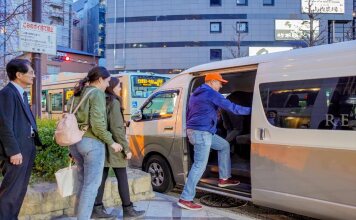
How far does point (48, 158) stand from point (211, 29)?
1643 inches

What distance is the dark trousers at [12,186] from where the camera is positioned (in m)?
4.09

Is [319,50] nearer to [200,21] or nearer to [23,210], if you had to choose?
[23,210]

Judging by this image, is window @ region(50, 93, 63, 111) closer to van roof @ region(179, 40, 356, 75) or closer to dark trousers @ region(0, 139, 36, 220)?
van roof @ region(179, 40, 356, 75)

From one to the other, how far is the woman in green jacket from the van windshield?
514 inches

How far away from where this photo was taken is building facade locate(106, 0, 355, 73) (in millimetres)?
45375

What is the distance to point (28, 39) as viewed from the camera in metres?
6.53

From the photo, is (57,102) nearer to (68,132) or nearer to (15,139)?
(68,132)

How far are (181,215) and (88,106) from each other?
202 centimetres

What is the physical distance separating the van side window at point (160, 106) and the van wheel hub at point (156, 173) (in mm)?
853

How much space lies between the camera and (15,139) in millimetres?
3965

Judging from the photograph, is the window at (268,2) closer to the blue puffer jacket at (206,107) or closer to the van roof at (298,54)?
the van roof at (298,54)

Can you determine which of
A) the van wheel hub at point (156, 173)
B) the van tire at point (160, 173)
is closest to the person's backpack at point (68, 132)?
the van tire at point (160, 173)

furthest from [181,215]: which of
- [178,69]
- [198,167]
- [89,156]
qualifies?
[178,69]

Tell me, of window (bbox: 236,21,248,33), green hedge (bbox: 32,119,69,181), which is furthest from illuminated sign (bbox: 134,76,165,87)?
window (bbox: 236,21,248,33)
